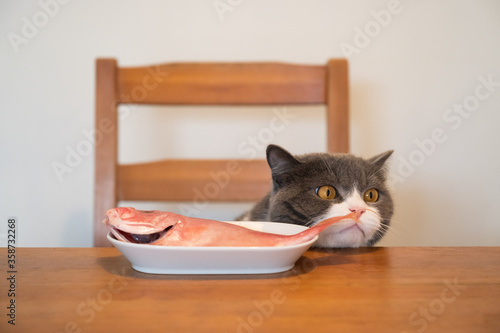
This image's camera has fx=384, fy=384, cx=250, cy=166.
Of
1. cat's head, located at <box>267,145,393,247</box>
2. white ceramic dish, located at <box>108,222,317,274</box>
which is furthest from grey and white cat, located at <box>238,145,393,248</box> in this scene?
white ceramic dish, located at <box>108,222,317,274</box>

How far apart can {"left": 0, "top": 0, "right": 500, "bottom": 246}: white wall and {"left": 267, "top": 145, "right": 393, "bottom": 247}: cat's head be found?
2.21 ft

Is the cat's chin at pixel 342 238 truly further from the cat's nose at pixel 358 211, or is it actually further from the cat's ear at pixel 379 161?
the cat's ear at pixel 379 161

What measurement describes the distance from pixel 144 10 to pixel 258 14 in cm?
46

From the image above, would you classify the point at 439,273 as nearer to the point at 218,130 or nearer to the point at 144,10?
the point at 218,130

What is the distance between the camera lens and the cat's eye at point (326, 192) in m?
0.86

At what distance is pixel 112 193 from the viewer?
1199 mm

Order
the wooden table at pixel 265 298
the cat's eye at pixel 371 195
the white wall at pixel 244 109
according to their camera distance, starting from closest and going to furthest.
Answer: the wooden table at pixel 265 298, the cat's eye at pixel 371 195, the white wall at pixel 244 109

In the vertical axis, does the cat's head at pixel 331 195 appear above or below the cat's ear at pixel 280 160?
below

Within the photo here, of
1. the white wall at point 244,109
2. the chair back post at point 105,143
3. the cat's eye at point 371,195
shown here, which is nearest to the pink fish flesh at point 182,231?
the cat's eye at point 371,195

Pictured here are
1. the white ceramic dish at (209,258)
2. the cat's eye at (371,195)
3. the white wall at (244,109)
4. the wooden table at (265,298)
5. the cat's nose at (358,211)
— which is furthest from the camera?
the white wall at (244,109)

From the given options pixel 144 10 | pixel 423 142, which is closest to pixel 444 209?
pixel 423 142

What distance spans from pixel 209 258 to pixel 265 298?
107 millimetres

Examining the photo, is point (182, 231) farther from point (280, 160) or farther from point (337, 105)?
point (337, 105)

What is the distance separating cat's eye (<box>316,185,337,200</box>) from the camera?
0.86 metres
